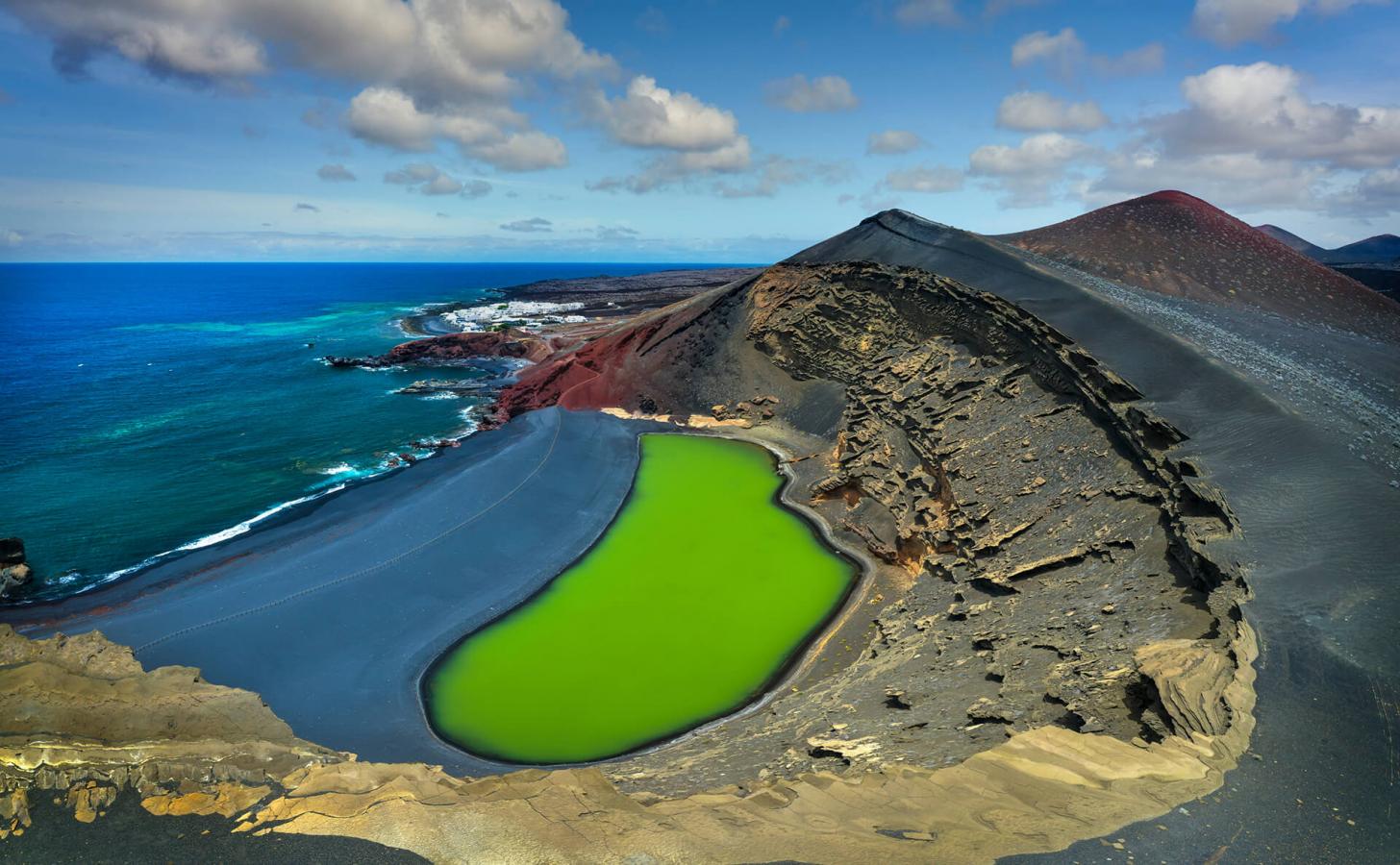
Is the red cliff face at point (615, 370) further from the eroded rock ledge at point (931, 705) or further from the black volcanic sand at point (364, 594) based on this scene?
the eroded rock ledge at point (931, 705)

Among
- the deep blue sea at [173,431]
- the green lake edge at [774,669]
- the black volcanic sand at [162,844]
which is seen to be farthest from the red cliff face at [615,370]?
the black volcanic sand at [162,844]

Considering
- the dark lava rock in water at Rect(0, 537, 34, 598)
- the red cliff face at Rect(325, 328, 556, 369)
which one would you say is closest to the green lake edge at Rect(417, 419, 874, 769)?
the dark lava rock in water at Rect(0, 537, 34, 598)

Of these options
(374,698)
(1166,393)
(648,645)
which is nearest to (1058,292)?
(1166,393)

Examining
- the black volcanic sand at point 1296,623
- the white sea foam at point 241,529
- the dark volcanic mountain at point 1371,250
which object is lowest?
the white sea foam at point 241,529

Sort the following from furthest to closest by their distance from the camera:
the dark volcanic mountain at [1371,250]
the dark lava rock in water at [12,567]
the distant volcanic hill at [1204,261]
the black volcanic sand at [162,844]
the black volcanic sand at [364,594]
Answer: the dark volcanic mountain at [1371,250] → the distant volcanic hill at [1204,261] → the dark lava rock in water at [12,567] → the black volcanic sand at [364,594] → the black volcanic sand at [162,844]

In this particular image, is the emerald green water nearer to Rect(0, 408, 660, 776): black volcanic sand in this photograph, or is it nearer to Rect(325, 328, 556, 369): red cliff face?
Rect(0, 408, 660, 776): black volcanic sand

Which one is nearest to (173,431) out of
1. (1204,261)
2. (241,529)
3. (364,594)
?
(241,529)

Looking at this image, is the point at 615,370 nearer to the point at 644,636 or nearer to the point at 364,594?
the point at 364,594
